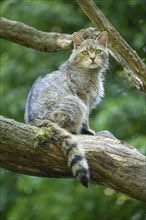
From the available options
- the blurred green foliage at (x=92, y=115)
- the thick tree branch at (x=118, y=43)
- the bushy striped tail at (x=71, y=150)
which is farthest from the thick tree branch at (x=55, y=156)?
the blurred green foliage at (x=92, y=115)

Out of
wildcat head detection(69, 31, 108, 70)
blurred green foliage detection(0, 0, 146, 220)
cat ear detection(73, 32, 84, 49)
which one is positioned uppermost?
cat ear detection(73, 32, 84, 49)

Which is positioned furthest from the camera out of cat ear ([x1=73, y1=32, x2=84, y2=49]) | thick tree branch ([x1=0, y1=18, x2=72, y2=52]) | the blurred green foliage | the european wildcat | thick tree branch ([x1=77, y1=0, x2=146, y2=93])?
the blurred green foliage

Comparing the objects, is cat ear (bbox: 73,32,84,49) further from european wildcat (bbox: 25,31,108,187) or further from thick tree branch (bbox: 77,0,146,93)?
thick tree branch (bbox: 77,0,146,93)

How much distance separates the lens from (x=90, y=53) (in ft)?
28.7

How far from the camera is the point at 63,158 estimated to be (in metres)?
6.70

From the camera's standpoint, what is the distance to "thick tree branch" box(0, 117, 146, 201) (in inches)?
257

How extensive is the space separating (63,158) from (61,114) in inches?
34.4

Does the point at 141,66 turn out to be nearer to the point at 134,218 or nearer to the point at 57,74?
the point at 57,74

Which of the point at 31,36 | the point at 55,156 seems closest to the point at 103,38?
the point at 31,36

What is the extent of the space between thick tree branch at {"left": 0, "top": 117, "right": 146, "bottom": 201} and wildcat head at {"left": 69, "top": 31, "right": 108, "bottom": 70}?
73.3 inches

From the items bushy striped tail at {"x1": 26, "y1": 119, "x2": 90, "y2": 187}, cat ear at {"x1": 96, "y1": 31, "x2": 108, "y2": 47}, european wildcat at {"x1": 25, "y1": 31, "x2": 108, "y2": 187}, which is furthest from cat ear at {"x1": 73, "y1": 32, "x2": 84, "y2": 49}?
bushy striped tail at {"x1": 26, "y1": 119, "x2": 90, "y2": 187}

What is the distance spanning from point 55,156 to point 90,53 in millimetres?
2315

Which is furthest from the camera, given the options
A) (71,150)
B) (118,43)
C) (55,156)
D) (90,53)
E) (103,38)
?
(90,53)

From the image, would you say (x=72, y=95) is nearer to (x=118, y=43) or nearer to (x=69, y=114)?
(x=69, y=114)
